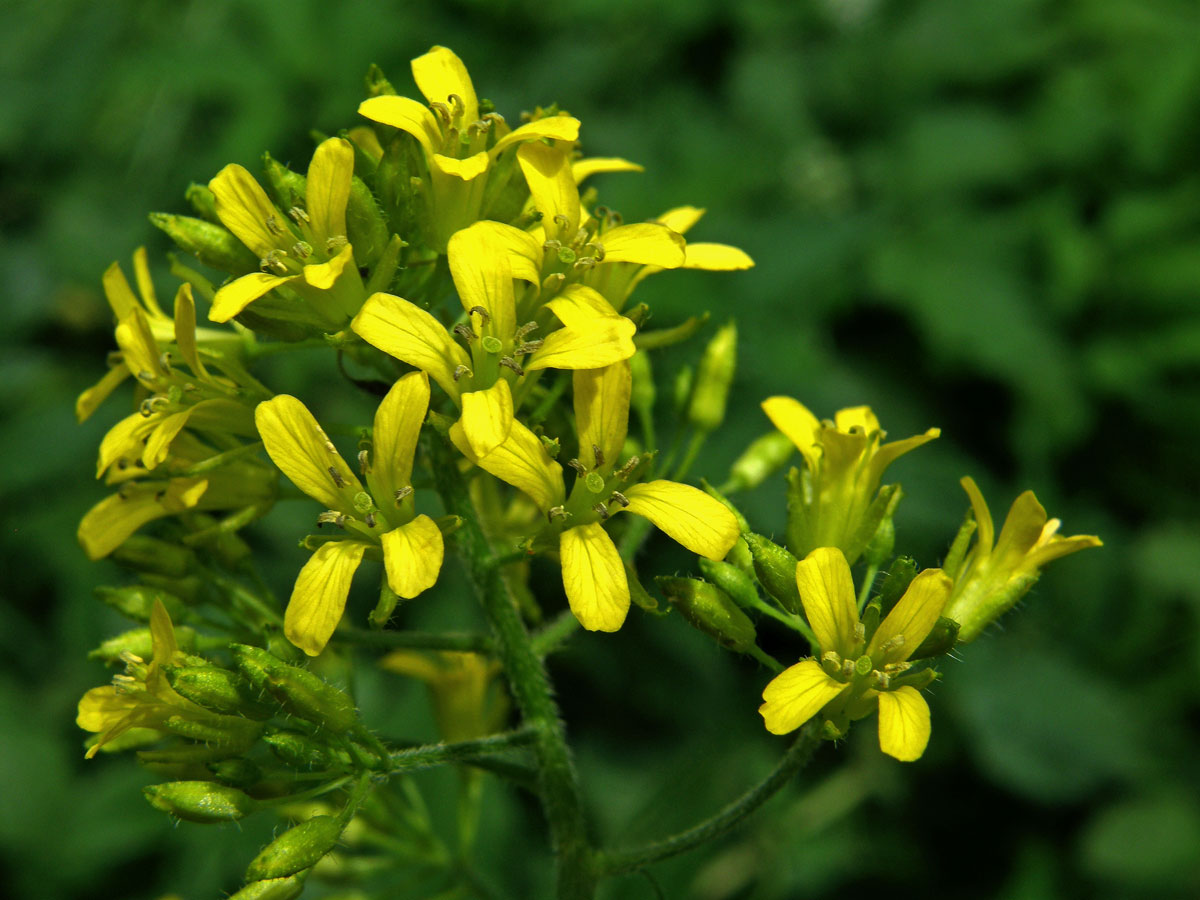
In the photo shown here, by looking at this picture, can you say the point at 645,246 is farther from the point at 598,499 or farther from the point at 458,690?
the point at 458,690

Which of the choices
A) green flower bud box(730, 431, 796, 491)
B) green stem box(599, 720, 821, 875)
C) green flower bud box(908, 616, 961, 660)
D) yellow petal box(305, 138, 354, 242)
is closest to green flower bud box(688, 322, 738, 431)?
green flower bud box(730, 431, 796, 491)

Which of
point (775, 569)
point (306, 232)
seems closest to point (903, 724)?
point (775, 569)

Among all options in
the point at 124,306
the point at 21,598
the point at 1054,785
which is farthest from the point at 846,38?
the point at 21,598

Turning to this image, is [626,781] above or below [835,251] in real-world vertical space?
below

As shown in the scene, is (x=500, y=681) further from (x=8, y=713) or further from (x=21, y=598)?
(x=21, y=598)

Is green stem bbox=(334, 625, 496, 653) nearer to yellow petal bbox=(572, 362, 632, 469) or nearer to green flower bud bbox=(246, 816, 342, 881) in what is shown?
green flower bud bbox=(246, 816, 342, 881)

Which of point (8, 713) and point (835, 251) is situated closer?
point (8, 713)

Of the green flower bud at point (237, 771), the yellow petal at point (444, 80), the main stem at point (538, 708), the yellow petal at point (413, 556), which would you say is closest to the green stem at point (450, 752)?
the main stem at point (538, 708)
